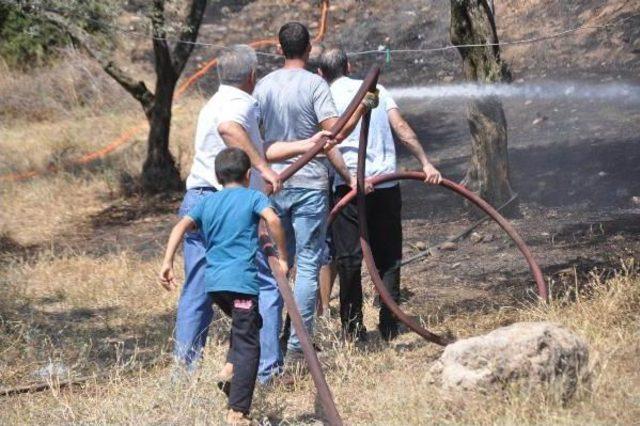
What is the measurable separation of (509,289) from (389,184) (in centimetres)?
141

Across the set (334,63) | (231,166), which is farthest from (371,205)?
(231,166)

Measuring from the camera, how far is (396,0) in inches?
781

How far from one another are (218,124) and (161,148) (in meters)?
7.35

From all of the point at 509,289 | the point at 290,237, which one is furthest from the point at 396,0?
the point at 290,237

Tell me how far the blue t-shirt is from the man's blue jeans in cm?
52

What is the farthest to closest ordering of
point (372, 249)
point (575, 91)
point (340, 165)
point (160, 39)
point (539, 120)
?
point (575, 91) < point (539, 120) < point (160, 39) < point (372, 249) < point (340, 165)

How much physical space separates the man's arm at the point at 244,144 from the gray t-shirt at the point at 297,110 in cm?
43

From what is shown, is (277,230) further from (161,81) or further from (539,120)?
(539,120)

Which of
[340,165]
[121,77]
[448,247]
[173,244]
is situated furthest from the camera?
[121,77]

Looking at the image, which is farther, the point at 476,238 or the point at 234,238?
the point at 476,238

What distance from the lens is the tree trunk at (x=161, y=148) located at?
12.8 m

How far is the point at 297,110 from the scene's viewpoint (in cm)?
593

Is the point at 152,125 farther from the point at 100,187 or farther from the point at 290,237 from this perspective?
the point at 290,237

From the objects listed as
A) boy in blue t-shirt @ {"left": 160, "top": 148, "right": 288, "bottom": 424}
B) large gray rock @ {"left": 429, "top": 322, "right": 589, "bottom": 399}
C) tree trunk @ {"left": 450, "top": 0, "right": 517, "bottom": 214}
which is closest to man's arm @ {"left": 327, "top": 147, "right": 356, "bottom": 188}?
boy in blue t-shirt @ {"left": 160, "top": 148, "right": 288, "bottom": 424}
